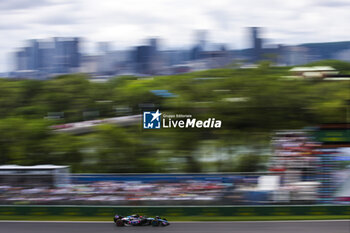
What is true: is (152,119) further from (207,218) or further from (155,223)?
(155,223)

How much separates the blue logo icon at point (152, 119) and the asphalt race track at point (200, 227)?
835cm

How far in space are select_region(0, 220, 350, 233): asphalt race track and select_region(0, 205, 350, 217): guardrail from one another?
2.96 ft

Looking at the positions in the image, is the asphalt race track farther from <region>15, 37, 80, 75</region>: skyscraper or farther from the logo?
<region>15, 37, 80, 75</region>: skyscraper

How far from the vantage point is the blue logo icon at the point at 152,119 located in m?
24.6

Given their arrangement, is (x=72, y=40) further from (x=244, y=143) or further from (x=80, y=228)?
(x=80, y=228)

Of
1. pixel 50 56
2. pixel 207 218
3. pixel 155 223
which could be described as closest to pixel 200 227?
pixel 207 218

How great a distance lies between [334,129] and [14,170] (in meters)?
15.0

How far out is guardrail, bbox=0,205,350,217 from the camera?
18016 millimetres

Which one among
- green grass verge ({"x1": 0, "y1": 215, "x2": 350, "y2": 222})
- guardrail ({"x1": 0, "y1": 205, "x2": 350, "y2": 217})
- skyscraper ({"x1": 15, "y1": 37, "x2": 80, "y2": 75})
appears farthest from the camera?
skyscraper ({"x1": 15, "y1": 37, "x2": 80, "y2": 75})

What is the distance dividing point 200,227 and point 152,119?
9.36m

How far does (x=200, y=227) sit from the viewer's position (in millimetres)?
16688

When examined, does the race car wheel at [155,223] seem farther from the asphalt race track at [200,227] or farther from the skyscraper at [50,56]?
the skyscraper at [50,56]

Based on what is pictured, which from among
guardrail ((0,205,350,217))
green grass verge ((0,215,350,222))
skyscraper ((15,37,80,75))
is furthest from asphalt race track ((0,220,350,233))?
skyscraper ((15,37,80,75))

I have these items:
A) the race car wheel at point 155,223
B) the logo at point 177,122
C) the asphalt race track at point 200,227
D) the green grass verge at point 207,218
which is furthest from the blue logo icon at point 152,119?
the race car wheel at point 155,223
